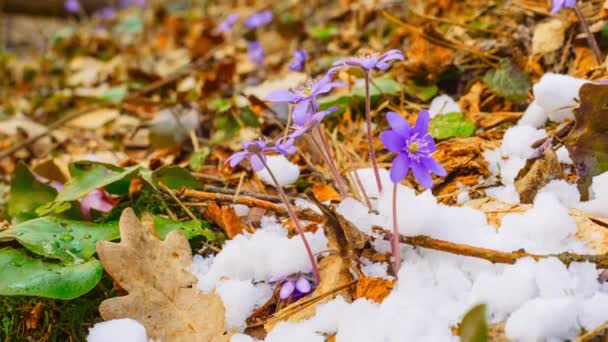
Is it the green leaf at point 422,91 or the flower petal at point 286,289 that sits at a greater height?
the green leaf at point 422,91

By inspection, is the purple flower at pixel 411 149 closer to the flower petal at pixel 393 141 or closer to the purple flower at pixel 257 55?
the flower petal at pixel 393 141

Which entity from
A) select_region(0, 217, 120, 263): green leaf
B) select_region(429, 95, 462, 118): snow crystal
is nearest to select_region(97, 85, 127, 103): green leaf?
select_region(0, 217, 120, 263): green leaf

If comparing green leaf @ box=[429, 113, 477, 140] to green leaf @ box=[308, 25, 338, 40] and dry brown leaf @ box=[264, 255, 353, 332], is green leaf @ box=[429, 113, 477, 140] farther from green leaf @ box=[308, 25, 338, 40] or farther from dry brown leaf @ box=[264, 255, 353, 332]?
green leaf @ box=[308, 25, 338, 40]

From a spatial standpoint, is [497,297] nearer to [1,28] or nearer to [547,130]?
[547,130]

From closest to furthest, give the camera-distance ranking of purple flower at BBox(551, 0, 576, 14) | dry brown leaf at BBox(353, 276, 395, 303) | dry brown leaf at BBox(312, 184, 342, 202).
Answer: dry brown leaf at BBox(353, 276, 395, 303)
purple flower at BBox(551, 0, 576, 14)
dry brown leaf at BBox(312, 184, 342, 202)

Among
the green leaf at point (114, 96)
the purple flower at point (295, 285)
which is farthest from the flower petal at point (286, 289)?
the green leaf at point (114, 96)

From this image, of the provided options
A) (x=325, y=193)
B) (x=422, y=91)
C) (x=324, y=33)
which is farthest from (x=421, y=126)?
(x=324, y=33)

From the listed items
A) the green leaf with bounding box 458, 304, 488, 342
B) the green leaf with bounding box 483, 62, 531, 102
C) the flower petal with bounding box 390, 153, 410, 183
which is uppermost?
the flower petal with bounding box 390, 153, 410, 183
